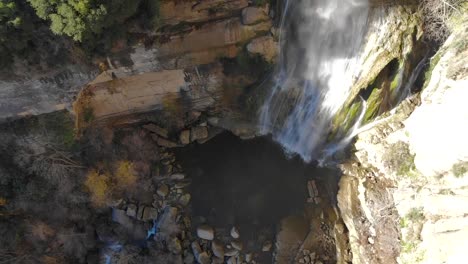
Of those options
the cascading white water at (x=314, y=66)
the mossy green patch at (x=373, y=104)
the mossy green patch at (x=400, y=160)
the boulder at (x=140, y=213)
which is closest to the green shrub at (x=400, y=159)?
the mossy green patch at (x=400, y=160)

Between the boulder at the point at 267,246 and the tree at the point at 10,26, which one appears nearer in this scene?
the tree at the point at 10,26

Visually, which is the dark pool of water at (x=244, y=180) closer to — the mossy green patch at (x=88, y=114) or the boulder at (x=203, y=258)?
the boulder at (x=203, y=258)

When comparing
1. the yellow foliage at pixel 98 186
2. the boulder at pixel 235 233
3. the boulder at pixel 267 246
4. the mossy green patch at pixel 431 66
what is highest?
the mossy green patch at pixel 431 66

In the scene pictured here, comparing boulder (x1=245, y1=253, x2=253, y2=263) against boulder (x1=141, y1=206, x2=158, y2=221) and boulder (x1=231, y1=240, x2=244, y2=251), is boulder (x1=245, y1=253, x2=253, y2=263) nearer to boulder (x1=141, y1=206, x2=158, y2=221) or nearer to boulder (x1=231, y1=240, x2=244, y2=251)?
boulder (x1=231, y1=240, x2=244, y2=251)

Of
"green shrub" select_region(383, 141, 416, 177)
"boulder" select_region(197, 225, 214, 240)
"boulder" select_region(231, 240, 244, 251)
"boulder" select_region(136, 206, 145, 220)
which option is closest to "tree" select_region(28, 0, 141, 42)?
"boulder" select_region(136, 206, 145, 220)

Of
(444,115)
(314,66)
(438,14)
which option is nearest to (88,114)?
(314,66)

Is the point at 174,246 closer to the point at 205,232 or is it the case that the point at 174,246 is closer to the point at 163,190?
the point at 205,232

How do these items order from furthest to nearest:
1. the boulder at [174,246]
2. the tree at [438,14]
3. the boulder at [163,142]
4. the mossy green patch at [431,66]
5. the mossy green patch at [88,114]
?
1. the boulder at [163,142]
2. the boulder at [174,246]
3. the mossy green patch at [88,114]
4. the mossy green patch at [431,66]
5. the tree at [438,14]

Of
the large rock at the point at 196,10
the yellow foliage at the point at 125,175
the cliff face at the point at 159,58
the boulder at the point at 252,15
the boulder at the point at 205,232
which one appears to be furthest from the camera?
the boulder at the point at 205,232

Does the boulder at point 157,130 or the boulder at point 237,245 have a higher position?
the boulder at point 157,130
